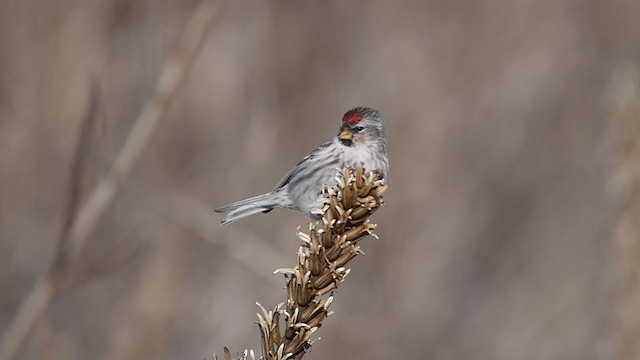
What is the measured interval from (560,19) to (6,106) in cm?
426

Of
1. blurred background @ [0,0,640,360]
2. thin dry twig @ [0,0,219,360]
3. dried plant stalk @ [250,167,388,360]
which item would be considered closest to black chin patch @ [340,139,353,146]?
thin dry twig @ [0,0,219,360]

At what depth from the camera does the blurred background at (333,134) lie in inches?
222

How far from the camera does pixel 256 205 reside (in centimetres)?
351

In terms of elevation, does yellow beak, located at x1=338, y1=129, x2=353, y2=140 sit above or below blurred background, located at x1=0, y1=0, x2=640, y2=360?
below

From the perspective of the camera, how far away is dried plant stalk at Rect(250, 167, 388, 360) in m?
1.75

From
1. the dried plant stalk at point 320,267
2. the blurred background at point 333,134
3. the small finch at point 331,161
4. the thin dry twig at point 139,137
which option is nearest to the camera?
the dried plant stalk at point 320,267

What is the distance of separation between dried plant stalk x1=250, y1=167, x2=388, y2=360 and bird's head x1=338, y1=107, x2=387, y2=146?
5.60ft

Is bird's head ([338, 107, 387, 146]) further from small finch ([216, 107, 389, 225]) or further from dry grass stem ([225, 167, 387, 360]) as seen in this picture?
dry grass stem ([225, 167, 387, 360])

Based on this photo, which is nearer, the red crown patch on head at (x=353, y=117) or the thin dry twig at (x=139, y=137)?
the thin dry twig at (x=139, y=137)

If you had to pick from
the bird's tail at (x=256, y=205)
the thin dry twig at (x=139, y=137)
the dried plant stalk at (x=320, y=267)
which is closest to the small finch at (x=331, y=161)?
the bird's tail at (x=256, y=205)

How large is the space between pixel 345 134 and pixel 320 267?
1.86 m

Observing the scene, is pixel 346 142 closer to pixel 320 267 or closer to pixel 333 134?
pixel 320 267

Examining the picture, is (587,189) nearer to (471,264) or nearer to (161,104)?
(471,264)

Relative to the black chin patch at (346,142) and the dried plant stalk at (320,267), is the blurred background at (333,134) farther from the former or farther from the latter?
the dried plant stalk at (320,267)
